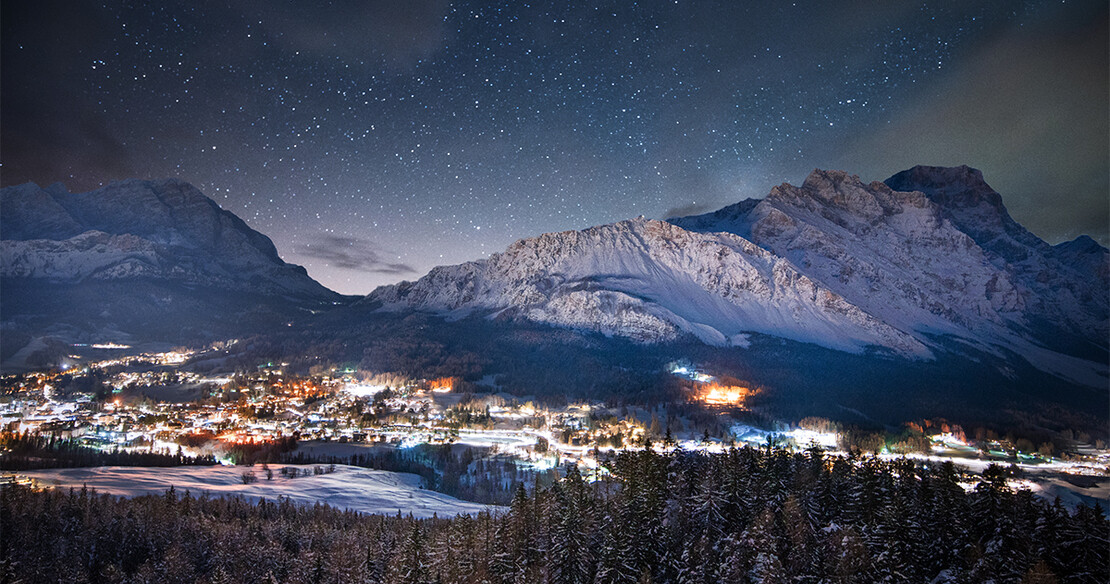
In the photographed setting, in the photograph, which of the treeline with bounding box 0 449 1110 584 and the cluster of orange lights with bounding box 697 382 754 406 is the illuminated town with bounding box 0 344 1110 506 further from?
the treeline with bounding box 0 449 1110 584

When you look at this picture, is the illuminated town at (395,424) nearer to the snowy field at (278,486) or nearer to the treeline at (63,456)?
the treeline at (63,456)

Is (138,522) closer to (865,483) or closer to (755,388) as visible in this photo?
(865,483)

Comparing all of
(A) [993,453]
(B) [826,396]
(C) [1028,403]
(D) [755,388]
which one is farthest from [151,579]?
(C) [1028,403]

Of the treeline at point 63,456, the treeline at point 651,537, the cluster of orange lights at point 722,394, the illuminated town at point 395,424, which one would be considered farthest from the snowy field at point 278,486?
the cluster of orange lights at point 722,394

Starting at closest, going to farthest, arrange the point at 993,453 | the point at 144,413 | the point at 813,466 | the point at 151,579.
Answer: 1. the point at 151,579
2. the point at 813,466
3. the point at 993,453
4. the point at 144,413

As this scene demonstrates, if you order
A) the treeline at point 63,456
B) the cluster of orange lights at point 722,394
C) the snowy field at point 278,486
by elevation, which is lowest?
the snowy field at point 278,486

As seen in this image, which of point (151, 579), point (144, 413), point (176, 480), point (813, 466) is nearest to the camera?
point (151, 579)

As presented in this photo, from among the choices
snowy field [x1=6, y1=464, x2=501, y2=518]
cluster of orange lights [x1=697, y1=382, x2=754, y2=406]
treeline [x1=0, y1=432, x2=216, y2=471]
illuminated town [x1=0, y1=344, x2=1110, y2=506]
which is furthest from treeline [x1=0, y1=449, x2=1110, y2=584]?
cluster of orange lights [x1=697, y1=382, x2=754, y2=406]

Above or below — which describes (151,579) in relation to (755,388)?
below
